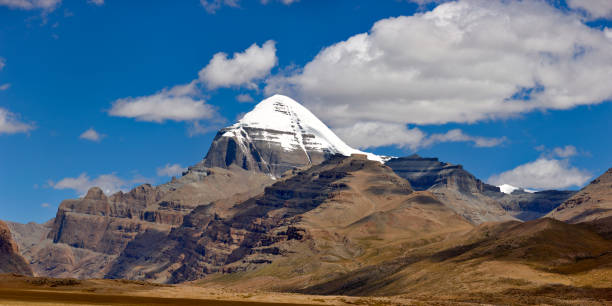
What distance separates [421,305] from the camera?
190 metres

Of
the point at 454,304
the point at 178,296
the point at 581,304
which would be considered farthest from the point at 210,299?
the point at 581,304

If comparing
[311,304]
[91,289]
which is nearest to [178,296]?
[91,289]

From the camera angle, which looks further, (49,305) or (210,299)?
(210,299)

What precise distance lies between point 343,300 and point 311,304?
56.9 ft

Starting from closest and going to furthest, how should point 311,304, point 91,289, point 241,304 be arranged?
point 241,304
point 311,304
point 91,289

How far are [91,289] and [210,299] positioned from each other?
31768 millimetres

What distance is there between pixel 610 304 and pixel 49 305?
14032 centimetres

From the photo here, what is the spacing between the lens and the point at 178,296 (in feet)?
633

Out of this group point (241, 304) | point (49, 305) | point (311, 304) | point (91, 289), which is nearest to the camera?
point (49, 305)

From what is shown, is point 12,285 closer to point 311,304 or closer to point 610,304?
point 311,304

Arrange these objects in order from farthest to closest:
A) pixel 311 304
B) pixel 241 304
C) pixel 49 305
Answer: pixel 311 304 < pixel 241 304 < pixel 49 305

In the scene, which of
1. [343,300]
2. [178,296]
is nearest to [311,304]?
[343,300]

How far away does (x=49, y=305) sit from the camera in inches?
4771

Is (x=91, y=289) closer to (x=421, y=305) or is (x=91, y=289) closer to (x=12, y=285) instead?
(x=12, y=285)
